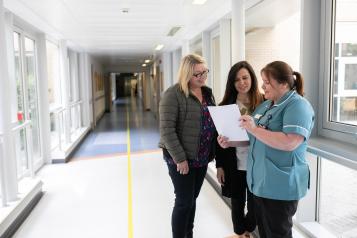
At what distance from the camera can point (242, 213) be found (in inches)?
111

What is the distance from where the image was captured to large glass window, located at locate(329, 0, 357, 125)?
2.40 metres

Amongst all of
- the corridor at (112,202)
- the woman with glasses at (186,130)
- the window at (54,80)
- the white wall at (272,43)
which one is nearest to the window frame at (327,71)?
the woman with glasses at (186,130)

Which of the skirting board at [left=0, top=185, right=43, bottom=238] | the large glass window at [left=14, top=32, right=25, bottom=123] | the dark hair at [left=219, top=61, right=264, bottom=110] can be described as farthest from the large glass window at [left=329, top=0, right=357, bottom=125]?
the large glass window at [left=14, top=32, right=25, bottom=123]

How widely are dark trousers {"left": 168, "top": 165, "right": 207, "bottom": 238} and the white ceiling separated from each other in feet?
8.03

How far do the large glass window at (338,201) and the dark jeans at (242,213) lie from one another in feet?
2.27

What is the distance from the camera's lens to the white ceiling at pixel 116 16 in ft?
13.9

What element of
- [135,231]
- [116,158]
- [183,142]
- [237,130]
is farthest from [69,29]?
[237,130]

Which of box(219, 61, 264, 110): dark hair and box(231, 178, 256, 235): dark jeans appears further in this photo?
box(231, 178, 256, 235): dark jeans

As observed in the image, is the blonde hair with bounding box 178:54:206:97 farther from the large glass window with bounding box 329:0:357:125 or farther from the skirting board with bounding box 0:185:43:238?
the skirting board with bounding box 0:185:43:238

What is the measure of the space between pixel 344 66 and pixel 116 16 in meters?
3.54

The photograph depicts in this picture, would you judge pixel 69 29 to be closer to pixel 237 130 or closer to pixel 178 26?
pixel 178 26

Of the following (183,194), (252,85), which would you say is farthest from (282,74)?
(183,194)

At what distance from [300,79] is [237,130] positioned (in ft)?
1.62

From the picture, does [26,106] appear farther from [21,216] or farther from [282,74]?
[282,74]
